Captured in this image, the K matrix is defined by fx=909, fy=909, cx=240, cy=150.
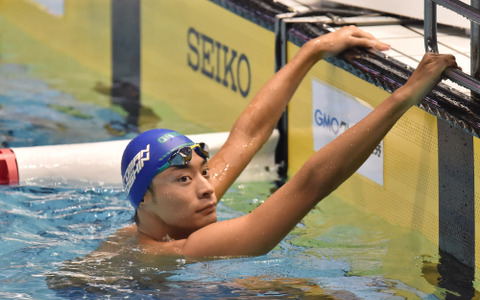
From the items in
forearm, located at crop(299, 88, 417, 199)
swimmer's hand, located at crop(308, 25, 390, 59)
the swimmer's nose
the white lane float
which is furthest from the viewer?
the white lane float

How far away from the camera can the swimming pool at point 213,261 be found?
9.87ft

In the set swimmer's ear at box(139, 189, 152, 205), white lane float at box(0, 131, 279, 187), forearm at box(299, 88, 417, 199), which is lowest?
white lane float at box(0, 131, 279, 187)

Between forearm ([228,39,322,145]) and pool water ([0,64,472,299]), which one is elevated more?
forearm ([228,39,322,145])

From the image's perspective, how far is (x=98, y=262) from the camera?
3.17 m

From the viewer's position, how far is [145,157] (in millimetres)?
3062

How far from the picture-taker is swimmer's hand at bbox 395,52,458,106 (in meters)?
2.62

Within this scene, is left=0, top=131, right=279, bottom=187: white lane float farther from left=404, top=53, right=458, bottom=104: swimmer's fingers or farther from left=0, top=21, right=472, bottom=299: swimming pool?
left=404, top=53, right=458, bottom=104: swimmer's fingers

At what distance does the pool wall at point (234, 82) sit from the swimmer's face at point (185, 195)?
0.89 m

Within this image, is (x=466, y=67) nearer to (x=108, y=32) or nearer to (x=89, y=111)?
(x=89, y=111)

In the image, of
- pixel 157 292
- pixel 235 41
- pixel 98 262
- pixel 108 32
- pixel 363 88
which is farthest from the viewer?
pixel 108 32

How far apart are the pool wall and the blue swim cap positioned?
3.08ft

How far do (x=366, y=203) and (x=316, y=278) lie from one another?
843 mm

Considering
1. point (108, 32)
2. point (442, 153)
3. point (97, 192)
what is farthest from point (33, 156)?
point (108, 32)

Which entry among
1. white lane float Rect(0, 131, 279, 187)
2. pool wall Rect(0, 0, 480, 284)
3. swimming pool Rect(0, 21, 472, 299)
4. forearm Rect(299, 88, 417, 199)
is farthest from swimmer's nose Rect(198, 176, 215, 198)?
white lane float Rect(0, 131, 279, 187)
